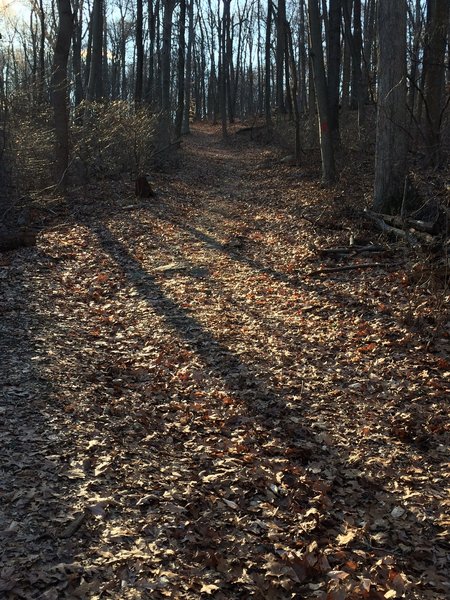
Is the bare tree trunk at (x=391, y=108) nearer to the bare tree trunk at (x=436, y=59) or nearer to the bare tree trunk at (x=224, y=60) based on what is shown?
the bare tree trunk at (x=436, y=59)

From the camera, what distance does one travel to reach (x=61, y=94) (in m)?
13.2

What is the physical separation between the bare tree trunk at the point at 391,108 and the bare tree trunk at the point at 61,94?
296 inches

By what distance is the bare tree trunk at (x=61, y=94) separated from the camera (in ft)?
42.6

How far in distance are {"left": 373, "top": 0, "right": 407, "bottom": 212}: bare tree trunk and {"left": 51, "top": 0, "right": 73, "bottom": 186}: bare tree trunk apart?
7.53 meters

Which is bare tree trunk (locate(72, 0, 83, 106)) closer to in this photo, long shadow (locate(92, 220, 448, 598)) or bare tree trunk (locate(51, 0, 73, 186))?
bare tree trunk (locate(51, 0, 73, 186))

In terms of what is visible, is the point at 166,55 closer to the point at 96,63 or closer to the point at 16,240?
the point at 96,63

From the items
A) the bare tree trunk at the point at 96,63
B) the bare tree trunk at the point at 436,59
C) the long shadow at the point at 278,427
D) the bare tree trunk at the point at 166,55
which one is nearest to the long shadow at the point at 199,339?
the long shadow at the point at 278,427

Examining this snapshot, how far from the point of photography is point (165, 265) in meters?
9.46

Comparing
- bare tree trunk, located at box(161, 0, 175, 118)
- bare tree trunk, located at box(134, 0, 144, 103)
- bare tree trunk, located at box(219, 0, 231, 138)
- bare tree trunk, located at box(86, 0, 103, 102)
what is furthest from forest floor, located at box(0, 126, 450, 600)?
bare tree trunk, located at box(219, 0, 231, 138)

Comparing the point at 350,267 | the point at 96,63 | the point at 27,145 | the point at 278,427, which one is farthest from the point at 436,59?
the point at 96,63

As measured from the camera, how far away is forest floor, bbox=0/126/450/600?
3.07 m

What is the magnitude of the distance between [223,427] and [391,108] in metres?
6.71

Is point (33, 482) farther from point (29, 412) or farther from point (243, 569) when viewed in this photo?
point (243, 569)

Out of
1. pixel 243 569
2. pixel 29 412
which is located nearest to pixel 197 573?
pixel 243 569
